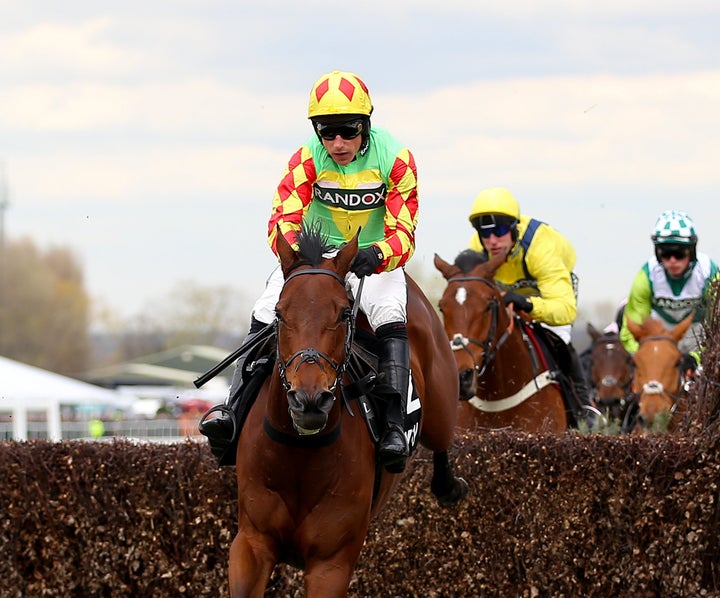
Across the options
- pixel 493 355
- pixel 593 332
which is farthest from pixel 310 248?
pixel 593 332

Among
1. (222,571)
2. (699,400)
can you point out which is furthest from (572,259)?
(222,571)

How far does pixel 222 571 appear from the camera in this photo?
22.3 ft

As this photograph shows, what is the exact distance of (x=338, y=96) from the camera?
532 centimetres

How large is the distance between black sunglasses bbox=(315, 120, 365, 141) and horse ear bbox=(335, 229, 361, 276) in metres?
0.79

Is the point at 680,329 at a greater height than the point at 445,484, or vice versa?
the point at 680,329

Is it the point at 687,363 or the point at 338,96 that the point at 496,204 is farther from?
the point at 338,96

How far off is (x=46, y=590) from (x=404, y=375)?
8.94 feet

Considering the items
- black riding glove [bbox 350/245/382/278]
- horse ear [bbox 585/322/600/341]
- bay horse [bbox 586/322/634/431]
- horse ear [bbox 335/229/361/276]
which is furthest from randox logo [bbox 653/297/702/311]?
horse ear [bbox 335/229/361/276]

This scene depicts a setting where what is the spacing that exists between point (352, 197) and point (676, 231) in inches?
182

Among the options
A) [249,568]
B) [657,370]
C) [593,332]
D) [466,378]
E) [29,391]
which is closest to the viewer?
[249,568]

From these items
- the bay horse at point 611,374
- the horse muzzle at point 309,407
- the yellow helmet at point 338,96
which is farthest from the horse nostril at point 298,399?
the bay horse at point 611,374

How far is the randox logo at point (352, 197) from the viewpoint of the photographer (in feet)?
18.5

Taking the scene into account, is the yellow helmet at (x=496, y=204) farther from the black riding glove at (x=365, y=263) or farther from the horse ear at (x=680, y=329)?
the black riding glove at (x=365, y=263)

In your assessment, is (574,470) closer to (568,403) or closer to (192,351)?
(568,403)
